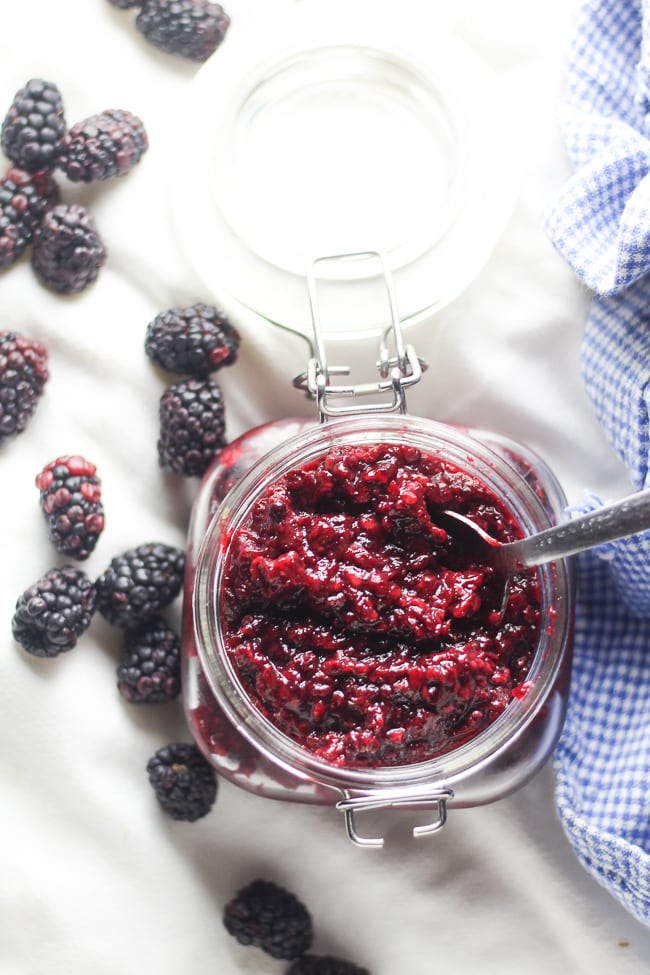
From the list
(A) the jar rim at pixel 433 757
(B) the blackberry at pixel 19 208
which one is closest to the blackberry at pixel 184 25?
(B) the blackberry at pixel 19 208

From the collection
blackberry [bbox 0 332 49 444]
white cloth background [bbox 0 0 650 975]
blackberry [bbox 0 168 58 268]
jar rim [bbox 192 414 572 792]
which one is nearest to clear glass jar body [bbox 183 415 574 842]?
jar rim [bbox 192 414 572 792]

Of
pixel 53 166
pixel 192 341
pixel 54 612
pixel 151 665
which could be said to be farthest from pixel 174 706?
pixel 53 166

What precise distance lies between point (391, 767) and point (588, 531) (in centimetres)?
31

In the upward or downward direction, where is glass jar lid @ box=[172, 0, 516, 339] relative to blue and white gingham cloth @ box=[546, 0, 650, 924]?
upward

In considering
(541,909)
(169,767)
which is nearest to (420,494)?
(169,767)

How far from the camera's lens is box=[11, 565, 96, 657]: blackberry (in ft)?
3.50

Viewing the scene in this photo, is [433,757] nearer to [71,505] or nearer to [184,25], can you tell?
[71,505]

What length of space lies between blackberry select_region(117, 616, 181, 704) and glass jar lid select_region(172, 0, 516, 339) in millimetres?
386

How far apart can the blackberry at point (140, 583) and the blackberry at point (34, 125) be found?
472mm

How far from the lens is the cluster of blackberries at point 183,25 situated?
1121 millimetres

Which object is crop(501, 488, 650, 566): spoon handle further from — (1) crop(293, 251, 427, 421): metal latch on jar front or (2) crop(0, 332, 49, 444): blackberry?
(2) crop(0, 332, 49, 444): blackberry

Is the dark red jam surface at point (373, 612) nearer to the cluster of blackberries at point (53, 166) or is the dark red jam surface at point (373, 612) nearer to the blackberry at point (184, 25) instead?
the cluster of blackberries at point (53, 166)

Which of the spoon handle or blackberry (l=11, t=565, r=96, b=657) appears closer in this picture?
the spoon handle

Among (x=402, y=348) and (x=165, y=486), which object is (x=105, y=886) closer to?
(x=165, y=486)
